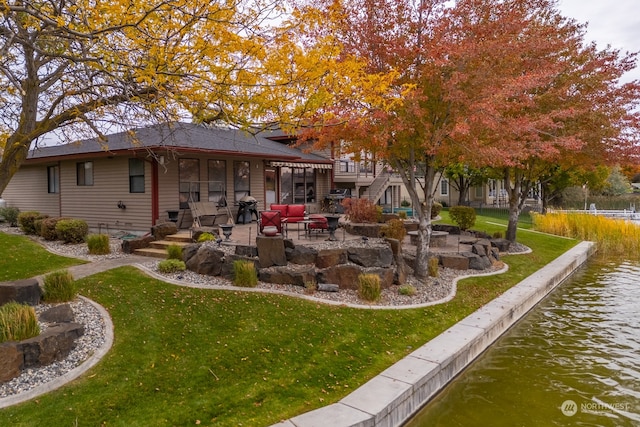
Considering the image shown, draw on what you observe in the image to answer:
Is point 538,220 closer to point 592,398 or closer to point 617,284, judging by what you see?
point 617,284

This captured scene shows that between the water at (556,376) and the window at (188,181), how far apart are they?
→ 36.5 feet

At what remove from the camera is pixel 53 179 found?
61.1ft

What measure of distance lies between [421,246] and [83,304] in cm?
694

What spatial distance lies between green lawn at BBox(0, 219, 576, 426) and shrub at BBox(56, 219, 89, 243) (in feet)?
16.5

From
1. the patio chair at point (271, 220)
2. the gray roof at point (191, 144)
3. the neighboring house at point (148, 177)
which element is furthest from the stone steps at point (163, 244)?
the gray roof at point (191, 144)

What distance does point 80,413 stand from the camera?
404cm

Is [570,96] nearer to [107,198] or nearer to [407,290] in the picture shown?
[407,290]

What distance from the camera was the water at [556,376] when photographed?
5.01 metres

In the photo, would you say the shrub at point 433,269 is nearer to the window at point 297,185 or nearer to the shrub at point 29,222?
the window at point 297,185

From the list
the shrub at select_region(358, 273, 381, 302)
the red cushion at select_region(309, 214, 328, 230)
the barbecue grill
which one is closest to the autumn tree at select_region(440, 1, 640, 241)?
the red cushion at select_region(309, 214, 328, 230)

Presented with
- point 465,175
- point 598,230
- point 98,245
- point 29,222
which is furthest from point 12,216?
point 465,175

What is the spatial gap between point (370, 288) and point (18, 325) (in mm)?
5472

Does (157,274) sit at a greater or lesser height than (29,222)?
lesser

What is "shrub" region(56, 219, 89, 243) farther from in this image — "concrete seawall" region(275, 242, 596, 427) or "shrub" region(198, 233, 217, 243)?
"concrete seawall" region(275, 242, 596, 427)
